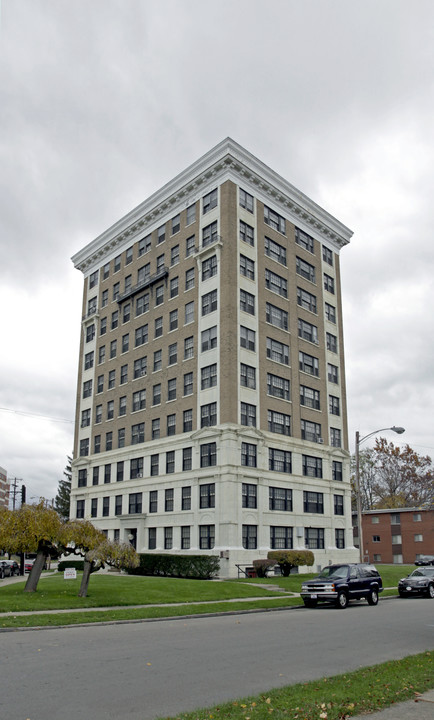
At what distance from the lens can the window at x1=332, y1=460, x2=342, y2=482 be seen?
172ft

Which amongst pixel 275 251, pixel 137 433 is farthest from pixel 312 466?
pixel 275 251

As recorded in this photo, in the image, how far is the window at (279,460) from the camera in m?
45.3

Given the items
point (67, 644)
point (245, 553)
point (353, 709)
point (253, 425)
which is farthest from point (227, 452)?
point (353, 709)

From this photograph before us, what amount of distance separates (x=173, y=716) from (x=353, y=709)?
2395 mm

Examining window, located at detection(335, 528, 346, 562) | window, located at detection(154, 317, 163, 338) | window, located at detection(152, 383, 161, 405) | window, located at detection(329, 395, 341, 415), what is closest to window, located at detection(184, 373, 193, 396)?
window, located at detection(152, 383, 161, 405)

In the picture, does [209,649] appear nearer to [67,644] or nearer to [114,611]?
[67,644]

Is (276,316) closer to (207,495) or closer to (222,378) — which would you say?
(222,378)

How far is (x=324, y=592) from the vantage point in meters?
23.9

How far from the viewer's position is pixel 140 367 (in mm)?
53562

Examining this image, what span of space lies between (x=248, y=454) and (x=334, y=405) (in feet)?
46.1

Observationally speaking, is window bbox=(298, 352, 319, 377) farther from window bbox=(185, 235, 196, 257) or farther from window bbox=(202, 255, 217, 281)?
window bbox=(185, 235, 196, 257)

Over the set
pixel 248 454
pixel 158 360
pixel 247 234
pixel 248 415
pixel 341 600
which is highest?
pixel 247 234

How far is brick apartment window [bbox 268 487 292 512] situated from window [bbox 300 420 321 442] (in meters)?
5.27

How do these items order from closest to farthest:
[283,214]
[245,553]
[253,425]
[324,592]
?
[324,592], [245,553], [253,425], [283,214]
